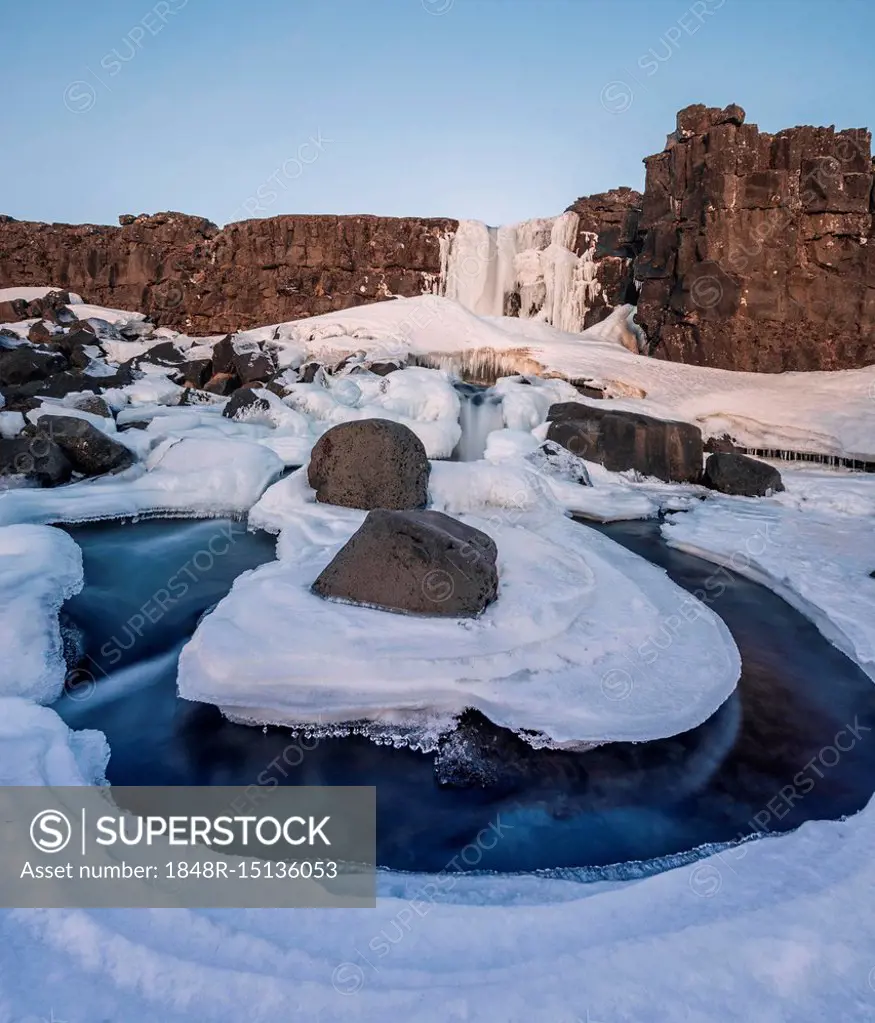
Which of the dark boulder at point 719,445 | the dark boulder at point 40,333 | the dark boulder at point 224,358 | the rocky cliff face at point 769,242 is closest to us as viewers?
the dark boulder at point 719,445

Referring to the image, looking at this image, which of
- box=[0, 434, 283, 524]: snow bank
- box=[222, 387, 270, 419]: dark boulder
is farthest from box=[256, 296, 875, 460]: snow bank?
box=[0, 434, 283, 524]: snow bank

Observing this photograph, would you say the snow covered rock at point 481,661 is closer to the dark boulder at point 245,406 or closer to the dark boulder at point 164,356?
the dark boulder at point 245,406

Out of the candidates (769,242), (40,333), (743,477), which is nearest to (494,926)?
(743,477)

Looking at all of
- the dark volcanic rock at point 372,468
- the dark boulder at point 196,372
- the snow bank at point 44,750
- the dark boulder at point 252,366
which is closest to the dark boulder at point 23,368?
the dark boulder at point 196,372

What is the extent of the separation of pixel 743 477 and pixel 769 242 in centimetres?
741

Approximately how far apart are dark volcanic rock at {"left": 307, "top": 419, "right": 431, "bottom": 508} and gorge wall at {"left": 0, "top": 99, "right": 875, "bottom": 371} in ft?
32.2

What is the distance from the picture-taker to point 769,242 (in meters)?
12.7

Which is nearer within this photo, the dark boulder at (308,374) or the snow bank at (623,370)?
the snow bank at (623,370)

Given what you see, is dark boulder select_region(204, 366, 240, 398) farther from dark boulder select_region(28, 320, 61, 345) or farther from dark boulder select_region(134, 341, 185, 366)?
dark boulder select_region(28, 320, 61, 345)

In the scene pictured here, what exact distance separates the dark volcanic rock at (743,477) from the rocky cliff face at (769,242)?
626 centimetres

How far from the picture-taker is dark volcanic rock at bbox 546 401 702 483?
8445mm

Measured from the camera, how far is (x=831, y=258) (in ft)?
41.6

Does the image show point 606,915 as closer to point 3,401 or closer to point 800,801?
point 800,801

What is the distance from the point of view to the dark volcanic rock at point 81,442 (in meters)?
7.03
